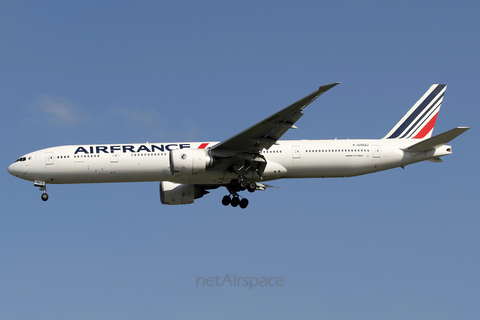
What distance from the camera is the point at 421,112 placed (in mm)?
31578

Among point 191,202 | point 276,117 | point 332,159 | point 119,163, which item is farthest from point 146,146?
point 332,159

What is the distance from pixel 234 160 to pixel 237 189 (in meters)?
1.88

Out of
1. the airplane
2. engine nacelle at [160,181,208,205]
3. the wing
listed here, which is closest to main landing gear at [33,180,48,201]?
the airplane

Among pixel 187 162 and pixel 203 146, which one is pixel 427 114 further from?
pixel 187 162

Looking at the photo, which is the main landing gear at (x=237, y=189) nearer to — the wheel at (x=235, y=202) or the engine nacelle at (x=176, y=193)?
the wheel at (x=235, y=202)

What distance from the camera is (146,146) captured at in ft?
90.9

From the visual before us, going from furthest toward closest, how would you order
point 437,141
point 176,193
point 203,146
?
1. point 176,193
2. point 203,146
3. point 437,141

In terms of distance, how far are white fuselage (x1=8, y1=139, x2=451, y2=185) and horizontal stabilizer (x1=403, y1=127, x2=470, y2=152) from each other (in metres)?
0.29

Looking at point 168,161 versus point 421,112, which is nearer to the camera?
point 168,161

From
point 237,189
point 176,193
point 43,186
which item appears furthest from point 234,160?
point 43,186

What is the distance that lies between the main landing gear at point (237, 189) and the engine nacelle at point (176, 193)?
2.05 meters

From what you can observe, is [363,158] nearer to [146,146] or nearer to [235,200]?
[235,200]

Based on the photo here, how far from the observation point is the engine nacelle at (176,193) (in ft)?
101

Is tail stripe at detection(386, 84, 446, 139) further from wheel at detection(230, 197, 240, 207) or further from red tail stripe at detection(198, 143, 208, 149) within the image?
red tail stripe at detection(198, 143, 208, 149)
